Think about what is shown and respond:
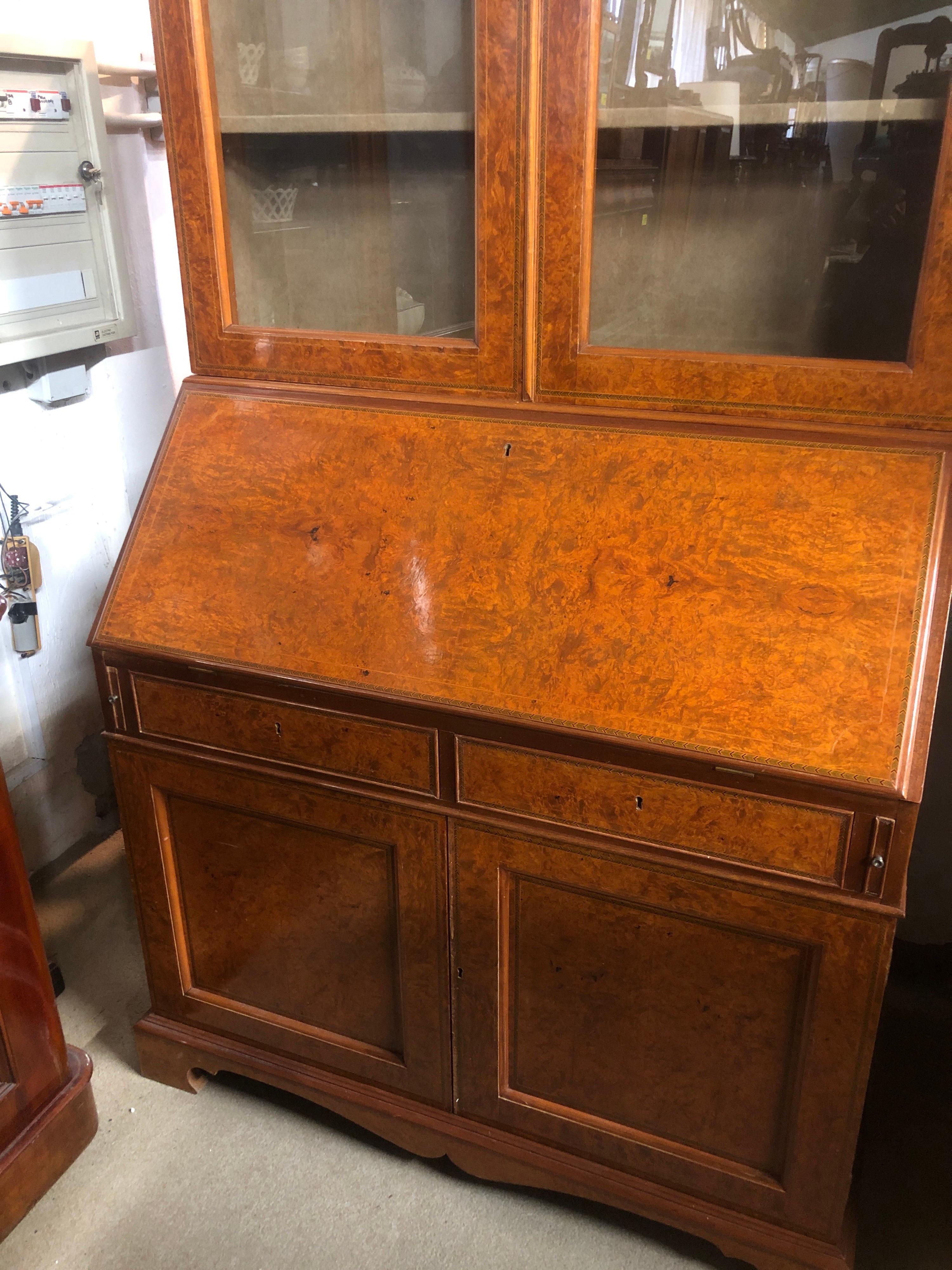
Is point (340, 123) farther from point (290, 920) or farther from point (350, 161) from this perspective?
point (290, 920)

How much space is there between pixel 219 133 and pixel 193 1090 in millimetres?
1593

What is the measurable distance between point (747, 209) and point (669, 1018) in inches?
42.7

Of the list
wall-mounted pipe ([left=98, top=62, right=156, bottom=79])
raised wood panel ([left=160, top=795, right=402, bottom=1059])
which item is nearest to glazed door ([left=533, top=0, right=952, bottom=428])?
raised wood panel ([left=160, top=795, right=402, bottom=1059])

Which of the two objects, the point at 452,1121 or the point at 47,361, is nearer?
the point at 452,1121

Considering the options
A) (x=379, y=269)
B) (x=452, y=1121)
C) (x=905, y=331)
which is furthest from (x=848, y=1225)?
(x=379, y=269)

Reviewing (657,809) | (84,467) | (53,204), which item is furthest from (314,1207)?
(53,204)

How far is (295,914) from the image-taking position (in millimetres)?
1548

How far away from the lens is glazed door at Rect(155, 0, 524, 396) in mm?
1318

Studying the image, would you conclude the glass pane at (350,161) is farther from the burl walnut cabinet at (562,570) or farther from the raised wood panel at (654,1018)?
the raised wood panel at (654,1018)

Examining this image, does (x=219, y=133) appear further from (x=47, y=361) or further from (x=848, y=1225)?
(x=848, y=1225)

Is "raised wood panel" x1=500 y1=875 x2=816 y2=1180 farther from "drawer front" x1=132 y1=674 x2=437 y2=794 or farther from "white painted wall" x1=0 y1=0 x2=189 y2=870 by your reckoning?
"white painted wall" x1=0 y1=0 x2=189 y2=870

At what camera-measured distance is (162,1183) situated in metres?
1.62

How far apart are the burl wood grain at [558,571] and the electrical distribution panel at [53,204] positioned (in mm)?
583

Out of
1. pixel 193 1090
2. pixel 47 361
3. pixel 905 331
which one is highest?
pixel 905 331
